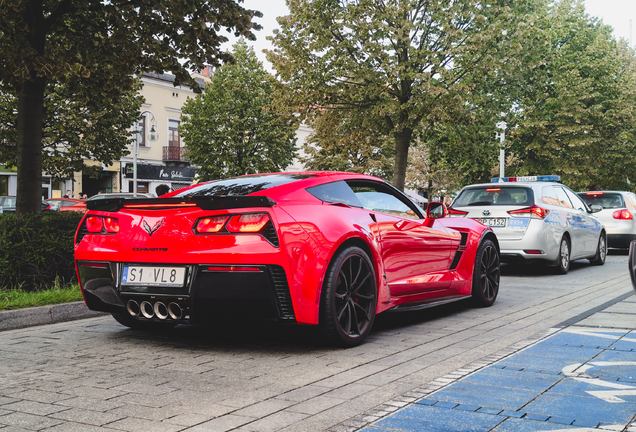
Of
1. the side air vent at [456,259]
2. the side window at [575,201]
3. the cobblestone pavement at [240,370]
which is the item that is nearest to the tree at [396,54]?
the side window at [575,201]

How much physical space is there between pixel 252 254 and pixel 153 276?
2.63 feet

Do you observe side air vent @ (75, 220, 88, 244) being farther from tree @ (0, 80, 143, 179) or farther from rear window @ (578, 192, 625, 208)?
rear window @ (578, 192, 625, 208)

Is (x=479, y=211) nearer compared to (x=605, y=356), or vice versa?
(x=605, y=356)

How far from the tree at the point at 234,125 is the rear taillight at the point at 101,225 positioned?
30.7 metres

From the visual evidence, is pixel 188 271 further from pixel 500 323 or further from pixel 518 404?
pixel 500 323

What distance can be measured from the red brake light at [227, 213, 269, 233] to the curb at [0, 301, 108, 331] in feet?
9.10

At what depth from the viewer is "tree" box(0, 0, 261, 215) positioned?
919 centimetres

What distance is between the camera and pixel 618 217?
684 inches

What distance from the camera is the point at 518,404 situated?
362 centimetres

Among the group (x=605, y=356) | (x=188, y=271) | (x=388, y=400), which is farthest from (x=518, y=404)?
(x=188, y=271)

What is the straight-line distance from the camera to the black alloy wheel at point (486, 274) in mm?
7504

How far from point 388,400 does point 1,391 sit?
2.24m

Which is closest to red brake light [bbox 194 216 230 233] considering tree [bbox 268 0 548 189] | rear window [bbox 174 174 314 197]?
rear window [bbox 174 174 314 197]

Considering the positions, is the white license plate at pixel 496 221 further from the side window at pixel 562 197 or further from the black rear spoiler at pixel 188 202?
the black rear spoiler at pixel 188 202
